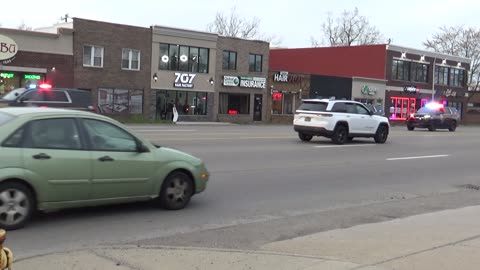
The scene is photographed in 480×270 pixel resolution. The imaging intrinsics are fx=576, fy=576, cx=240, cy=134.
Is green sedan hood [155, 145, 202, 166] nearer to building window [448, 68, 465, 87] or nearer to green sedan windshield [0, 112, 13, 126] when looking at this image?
green sedan windshield [0, 112, 13, 126]

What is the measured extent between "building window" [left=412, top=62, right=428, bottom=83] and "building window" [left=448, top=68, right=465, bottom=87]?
18.3 ft

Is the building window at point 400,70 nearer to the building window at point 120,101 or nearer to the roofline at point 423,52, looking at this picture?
the roofline at point 423,52

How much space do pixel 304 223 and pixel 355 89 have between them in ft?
163

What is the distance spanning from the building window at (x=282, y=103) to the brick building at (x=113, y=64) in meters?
12.4

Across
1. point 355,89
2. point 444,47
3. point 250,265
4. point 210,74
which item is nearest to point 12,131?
point 250,265

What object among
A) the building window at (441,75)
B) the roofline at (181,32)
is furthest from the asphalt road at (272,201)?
the building window at (441,75)

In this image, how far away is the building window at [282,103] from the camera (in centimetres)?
4938

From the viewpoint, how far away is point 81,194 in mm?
7309

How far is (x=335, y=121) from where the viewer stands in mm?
21578

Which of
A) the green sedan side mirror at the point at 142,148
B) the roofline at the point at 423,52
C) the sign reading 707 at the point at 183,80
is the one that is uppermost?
the roofline at the point at 423,52

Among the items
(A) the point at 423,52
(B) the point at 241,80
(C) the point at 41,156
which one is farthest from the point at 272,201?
(A) the point at 423,52

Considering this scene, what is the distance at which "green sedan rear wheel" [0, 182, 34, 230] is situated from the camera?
6715 mm

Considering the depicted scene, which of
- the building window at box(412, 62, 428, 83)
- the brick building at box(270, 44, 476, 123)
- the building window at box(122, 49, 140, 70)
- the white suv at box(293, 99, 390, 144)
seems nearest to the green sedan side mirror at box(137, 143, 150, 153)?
the white suv at box(293, 99, 390, 144)

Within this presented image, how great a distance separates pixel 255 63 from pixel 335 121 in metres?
26.8
